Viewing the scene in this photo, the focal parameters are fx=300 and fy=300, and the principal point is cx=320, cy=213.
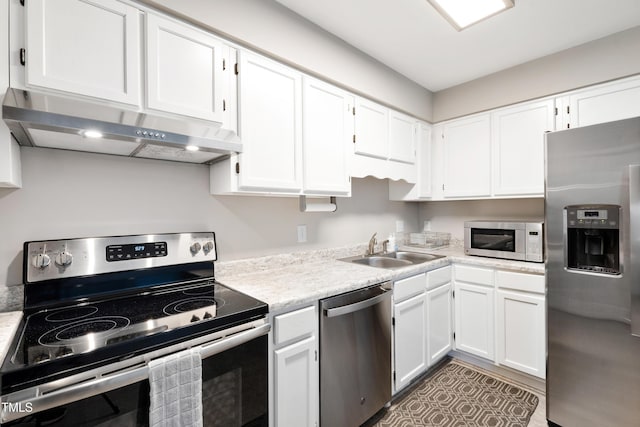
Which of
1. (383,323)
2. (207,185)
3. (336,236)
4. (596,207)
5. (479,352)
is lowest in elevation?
(479,352)

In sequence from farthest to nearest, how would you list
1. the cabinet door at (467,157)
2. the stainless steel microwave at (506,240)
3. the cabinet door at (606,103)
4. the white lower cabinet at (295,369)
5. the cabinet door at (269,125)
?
the cabinet door at (467,157) < the stainless steel microwave at (506,240) < the cabinet door at (606,103) < the cabinet door at (269,125) < the white lower cabinet at (295,369)

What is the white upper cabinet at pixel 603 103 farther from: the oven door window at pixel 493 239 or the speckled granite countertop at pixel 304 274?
the speckled granite countertop at pixel 304 274

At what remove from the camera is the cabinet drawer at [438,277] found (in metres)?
2.28

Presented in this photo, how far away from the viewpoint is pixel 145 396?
3.15 ft

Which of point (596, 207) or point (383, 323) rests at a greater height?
point (596, 207)

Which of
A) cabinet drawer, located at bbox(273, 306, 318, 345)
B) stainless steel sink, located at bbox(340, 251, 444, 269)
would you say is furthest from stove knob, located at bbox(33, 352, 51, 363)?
stainless steel sink, located at bbox(340, 251, 444, 269)

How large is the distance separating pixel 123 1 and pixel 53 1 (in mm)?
246

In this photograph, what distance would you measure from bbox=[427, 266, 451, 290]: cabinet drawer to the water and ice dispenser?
0.83 metres

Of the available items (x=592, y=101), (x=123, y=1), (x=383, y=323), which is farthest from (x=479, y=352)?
(x=123, y=1)

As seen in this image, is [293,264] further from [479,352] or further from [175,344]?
[479,352]

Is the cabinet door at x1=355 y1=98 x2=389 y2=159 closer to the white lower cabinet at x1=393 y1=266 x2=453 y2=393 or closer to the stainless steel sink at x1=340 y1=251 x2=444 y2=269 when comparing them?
the stainless steel sink at x1=340 y1=251 x2=444 y2=269

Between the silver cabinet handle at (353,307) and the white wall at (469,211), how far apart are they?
1.74 m

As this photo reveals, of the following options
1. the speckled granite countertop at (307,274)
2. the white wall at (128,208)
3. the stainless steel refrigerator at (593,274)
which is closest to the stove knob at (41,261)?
the white wall at (128,208)

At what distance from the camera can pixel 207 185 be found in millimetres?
1812
